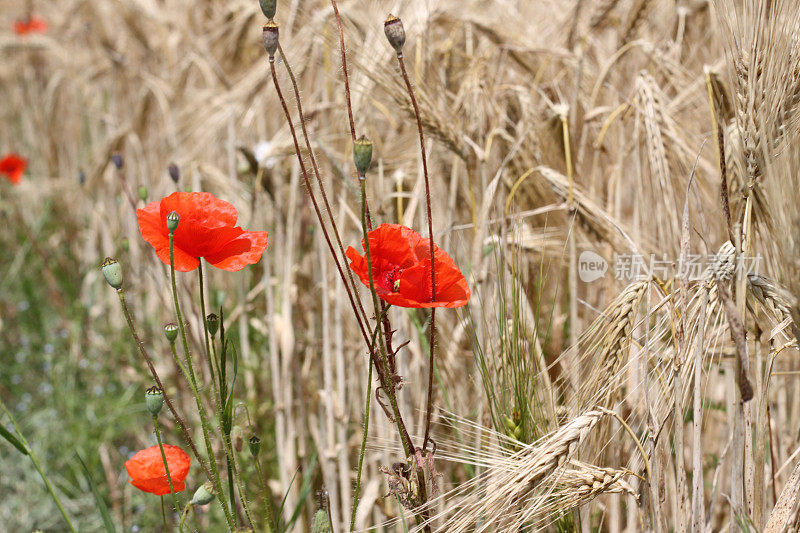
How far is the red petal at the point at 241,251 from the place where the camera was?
0.91 meters

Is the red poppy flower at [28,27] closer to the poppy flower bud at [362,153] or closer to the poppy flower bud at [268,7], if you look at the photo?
the poppy flower bud at [268,7]

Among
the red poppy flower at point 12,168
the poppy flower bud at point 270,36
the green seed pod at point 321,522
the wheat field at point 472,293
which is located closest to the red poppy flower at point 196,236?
the wheat field at point 472,293

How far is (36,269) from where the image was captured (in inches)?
133

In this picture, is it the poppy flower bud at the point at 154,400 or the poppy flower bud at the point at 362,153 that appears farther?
the poppy flower bud at the point at 154,400

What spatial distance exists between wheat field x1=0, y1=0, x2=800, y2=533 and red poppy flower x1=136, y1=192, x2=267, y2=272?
0.14m

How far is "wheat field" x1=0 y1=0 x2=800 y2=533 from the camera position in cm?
92

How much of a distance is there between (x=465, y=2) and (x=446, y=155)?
87cm

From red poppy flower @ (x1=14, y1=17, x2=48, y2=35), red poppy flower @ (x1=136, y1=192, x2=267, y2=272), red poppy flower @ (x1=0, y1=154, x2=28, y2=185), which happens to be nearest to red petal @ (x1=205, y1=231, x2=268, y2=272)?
red poppy flower @ (x1=136, y1=192, x2=267, y2=272)

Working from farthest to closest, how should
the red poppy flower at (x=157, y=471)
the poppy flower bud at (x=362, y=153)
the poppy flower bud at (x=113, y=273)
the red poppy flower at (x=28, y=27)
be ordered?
the red poppy flower at (x=28, y=27) < the red poppy flower at (x=157, y=471) < the poppy flower bud at (x=113, y=273) < the poppy flower bud at (x=362, y=153)

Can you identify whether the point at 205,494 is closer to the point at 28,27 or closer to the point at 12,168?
the point at 12,168

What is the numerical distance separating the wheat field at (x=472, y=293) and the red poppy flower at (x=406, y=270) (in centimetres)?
4

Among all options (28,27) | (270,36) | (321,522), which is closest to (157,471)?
(321,522)

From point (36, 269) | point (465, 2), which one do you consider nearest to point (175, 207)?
point (465, 2)

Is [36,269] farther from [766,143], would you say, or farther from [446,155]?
[766,143]
